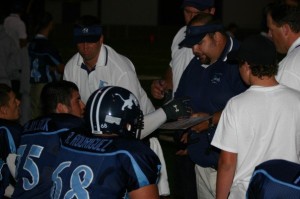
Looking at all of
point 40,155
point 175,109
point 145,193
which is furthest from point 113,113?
point 175,109

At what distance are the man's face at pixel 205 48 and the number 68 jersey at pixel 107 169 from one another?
180 centimetres

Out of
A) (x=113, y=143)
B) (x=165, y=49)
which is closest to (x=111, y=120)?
(x=113, y=143)

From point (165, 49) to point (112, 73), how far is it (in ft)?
83.8

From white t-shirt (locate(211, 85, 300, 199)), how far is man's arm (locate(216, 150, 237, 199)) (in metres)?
0.04

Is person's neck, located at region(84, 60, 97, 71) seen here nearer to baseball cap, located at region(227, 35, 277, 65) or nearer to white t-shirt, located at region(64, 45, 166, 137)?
white t-shirt, located at region(64, 45, 166, 137)

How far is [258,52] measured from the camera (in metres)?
3.98

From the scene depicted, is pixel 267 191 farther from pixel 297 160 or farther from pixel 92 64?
pixel 92 64

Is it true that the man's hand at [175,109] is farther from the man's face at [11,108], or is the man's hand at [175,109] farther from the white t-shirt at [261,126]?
the man's face at [11,108]

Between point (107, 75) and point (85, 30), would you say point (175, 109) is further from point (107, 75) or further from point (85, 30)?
point (85, 30)

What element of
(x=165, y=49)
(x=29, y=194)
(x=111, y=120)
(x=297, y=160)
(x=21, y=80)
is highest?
(x=111, y=120)

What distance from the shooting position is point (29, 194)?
4.05 m

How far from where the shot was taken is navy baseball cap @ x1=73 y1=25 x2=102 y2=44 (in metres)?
5.73

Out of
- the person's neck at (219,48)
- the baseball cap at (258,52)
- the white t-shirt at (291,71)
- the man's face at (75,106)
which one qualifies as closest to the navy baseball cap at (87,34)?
the person's neck at (219,48)

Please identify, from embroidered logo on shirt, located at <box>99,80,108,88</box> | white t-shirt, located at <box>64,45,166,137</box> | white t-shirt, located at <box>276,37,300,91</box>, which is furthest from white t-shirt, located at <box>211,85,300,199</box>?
embroidered logo on shirt, located at <box>99,80,108,88</box>
